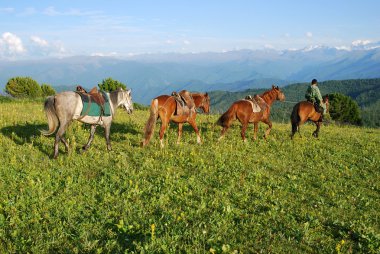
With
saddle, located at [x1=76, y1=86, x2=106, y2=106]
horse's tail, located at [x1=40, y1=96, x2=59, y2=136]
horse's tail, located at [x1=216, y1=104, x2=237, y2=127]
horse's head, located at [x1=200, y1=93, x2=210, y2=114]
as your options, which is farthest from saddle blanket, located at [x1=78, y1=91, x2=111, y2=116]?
horse's tail, located at [x1=216, y1=104, x2=237, y2=127]

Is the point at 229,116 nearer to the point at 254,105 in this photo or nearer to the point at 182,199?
the point at 254,105

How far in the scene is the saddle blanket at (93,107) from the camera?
10.6 m

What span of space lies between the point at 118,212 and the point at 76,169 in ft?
10.2

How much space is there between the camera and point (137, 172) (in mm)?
9211

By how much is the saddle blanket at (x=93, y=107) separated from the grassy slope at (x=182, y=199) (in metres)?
1.40

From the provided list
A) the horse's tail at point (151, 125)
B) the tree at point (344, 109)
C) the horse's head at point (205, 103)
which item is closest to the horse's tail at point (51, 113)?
the horse's tail at point (151, 125)

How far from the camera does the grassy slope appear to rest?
18.9 ft

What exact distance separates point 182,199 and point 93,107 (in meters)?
5.30

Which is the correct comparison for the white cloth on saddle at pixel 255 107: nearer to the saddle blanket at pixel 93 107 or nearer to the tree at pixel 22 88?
the saddle blanket at pixel 93 107

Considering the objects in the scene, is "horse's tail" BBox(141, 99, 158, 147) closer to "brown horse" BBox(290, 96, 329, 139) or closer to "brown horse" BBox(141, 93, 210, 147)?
"brown horse" BBox(141, 93, 210, 147)

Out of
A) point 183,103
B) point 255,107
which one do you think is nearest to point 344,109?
point 255,107

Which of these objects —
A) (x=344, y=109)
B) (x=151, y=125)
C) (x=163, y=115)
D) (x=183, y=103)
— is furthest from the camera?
(x=344, y=109)

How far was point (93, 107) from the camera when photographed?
35.6ft

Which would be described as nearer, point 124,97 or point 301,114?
point 124,97
